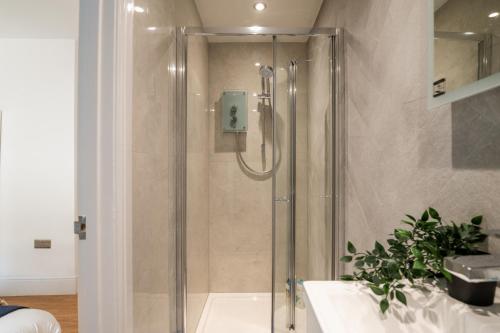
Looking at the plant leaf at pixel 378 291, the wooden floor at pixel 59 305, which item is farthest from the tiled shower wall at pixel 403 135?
the wooden floor at pixel 59 305

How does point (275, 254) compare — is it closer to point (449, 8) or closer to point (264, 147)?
point (264, 147)

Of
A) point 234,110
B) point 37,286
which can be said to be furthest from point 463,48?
point 37,286

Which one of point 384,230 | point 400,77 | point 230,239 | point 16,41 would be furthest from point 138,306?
point 16,41

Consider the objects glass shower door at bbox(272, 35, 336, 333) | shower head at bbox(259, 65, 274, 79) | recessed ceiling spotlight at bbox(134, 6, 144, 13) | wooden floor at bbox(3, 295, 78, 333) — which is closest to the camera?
recessed ceiling spotlight at bbox(134, 6, 144, 13)

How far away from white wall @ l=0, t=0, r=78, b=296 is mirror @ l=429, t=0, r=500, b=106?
3.03 m


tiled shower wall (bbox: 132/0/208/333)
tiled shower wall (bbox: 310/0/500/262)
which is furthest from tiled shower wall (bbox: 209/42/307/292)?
tiled shower wall (bbox: 310/0/500/262)

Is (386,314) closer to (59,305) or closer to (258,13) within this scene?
(258,13)

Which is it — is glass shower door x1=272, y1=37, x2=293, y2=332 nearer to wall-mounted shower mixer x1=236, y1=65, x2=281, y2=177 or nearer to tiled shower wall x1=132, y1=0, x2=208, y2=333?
tiled shower wall x1=132, y1=0, x2=208, y2=333

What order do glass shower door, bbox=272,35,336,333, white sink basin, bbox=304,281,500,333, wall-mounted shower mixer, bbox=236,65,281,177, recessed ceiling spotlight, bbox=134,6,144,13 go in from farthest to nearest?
wall-mounted shower mixer, bbox=236,65,281,177, glass shower door, bbox=272,35,336,333, recessed ceiling spotlight, bbox=134,6,144,13, white sink basin, bbox=304,281,500,333

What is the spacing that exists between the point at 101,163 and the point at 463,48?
1.08 metres

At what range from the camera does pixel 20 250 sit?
2.77 meters

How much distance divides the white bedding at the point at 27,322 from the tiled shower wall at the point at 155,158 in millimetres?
567

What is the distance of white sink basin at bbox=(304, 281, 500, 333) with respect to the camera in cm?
53

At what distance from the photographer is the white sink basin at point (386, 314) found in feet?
1.75
